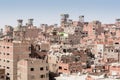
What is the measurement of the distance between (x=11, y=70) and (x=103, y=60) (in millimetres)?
15474

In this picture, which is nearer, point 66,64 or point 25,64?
point 25,64

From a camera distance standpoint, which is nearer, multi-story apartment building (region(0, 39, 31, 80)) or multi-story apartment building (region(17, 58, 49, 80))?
multi-story apartment building (region(17, 58, 49, 80))

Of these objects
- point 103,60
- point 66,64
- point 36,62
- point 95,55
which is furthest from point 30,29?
point 36,62

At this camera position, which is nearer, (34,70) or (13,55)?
(34,70)

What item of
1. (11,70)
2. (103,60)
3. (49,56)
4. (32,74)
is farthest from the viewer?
(103,60)

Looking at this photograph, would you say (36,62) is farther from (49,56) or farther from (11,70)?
(49,56)

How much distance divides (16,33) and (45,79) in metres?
46.8

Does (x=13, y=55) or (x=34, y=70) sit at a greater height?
(x=13, y=55)

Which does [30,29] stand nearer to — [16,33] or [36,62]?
[16,33]

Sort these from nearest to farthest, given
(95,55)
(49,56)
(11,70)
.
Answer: (11,70), (49,56), (95,55)

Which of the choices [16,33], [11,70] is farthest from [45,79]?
[16,33]

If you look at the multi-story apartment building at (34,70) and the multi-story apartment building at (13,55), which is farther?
the multi-story apartment building at (13,55)

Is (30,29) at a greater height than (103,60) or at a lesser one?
greater

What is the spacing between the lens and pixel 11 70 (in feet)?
139
